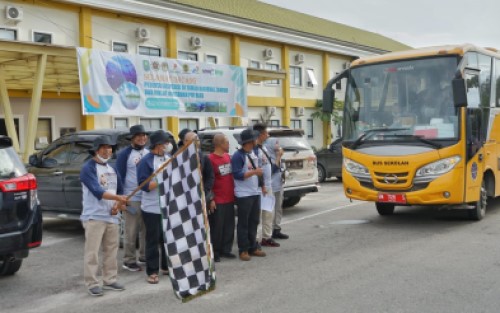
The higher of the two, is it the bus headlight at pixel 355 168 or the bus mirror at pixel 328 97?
the bus mirror at pixel 328 97

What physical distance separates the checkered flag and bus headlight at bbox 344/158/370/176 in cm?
552

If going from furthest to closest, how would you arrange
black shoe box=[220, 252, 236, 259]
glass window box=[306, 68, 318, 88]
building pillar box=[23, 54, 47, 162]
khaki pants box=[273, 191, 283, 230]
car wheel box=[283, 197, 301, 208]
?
glass window box=[306, 68, 318, 88] → building pillar box=[23, 54, 47, 162] → car wheel box=[283, 197, 301, 208] → khaki pants box=[273, 191, 283, 230] → black shoe box=[220, 252, 236, 259]

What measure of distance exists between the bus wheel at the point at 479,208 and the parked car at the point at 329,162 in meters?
8.65

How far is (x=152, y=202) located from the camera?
6730 mm

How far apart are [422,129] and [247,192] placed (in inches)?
148

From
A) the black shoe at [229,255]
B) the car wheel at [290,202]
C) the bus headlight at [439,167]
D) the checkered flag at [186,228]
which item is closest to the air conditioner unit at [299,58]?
the car wheel at [290,202]

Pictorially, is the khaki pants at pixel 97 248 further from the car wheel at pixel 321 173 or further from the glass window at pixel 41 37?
the glass window at pixel 41 37

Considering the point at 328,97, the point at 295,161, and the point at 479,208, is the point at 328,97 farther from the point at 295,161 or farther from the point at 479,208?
the point at 479,208

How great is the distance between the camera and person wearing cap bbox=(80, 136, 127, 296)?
20.0 feet

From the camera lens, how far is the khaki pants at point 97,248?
20.2 feet

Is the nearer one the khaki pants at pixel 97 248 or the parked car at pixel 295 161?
the khaki pants at pixel 97 248

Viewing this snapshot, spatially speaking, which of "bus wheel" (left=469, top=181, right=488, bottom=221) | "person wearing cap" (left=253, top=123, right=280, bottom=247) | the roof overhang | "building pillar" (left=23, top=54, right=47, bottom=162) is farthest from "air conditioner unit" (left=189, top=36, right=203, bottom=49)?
"person wearing cap" (left=253, top=123, right=280, bottom=247)

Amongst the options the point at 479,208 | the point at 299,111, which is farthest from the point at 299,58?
the point at 479,208

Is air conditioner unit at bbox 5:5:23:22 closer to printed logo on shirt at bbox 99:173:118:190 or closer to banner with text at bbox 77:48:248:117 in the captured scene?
banner with text at bbox 77:48:248:117
